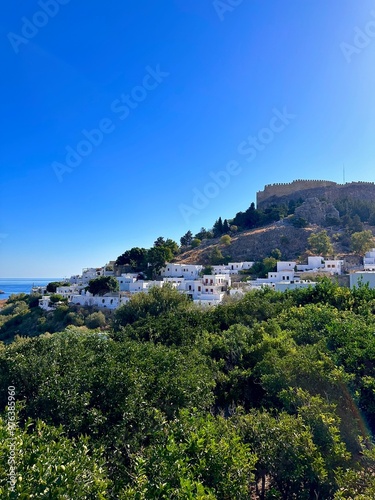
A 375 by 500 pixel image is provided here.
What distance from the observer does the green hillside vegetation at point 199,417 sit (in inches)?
137

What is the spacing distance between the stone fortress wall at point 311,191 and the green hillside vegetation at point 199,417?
57.8m

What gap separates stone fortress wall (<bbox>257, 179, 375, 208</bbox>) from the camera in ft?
199

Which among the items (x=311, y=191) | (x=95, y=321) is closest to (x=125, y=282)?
(x=95, y=321)

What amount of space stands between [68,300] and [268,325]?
103ft

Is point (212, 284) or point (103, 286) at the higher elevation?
point (103, 286)

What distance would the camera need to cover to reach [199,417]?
16.9 feet

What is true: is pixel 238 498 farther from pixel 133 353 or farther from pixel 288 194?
pixel 288 194

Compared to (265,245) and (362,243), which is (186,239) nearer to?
(265,245)

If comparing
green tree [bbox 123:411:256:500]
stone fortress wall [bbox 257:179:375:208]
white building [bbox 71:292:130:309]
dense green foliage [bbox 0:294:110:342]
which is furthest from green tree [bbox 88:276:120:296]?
stone fortress wall [bbox 257:179:375:208]

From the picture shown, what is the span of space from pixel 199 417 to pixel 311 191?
6479 centimetres

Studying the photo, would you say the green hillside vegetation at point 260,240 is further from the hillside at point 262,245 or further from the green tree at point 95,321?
the green tree at point 95,321

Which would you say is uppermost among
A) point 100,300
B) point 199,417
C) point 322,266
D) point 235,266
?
point 235,266

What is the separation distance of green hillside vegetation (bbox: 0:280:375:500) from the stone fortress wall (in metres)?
57.8

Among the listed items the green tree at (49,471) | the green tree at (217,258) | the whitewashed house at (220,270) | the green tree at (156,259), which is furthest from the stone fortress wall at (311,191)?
the green tree at (49,471)
